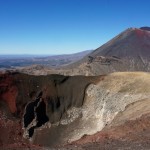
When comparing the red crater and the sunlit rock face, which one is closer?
the sunlit rock face

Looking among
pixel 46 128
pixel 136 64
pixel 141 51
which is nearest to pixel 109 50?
pixel 141 51

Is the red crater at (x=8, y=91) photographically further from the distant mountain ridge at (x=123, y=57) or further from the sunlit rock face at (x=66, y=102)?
the distant mountain ridge at (x=123, y=57)

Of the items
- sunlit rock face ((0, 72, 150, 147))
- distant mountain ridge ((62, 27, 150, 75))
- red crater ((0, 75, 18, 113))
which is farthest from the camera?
distant mountain ridge ((62, 27, 150, 75))

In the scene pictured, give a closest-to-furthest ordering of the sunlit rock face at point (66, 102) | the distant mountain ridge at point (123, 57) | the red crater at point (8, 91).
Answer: the sunlit rock face at point (66, 102), the red crater at point (8, 91), the distant mountain ridge at point (123, 57)

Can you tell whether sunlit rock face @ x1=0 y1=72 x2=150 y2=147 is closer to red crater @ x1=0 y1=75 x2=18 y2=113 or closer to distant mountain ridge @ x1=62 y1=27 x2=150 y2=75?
red crater @ x1=0 y1=75 x2=18 y2=113

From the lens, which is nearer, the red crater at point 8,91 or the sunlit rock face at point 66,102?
the sunlit rock face at point 66,102

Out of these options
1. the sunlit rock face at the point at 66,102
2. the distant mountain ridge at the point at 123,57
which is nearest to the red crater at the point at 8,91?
the sunlit rock face at the point at 66,102

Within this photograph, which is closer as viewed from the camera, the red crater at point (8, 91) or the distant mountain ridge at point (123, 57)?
the red crater at point (8, 91)

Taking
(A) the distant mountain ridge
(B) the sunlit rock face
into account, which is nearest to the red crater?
(B) the sunlit rock face

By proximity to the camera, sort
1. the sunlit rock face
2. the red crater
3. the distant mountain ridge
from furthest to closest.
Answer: the distant mountain ridge, the red crater, the sunlit rock face

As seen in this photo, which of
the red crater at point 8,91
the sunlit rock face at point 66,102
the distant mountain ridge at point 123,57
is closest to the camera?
the sunlit rock face at point 66,102

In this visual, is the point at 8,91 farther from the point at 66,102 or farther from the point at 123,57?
the point at 123,57
